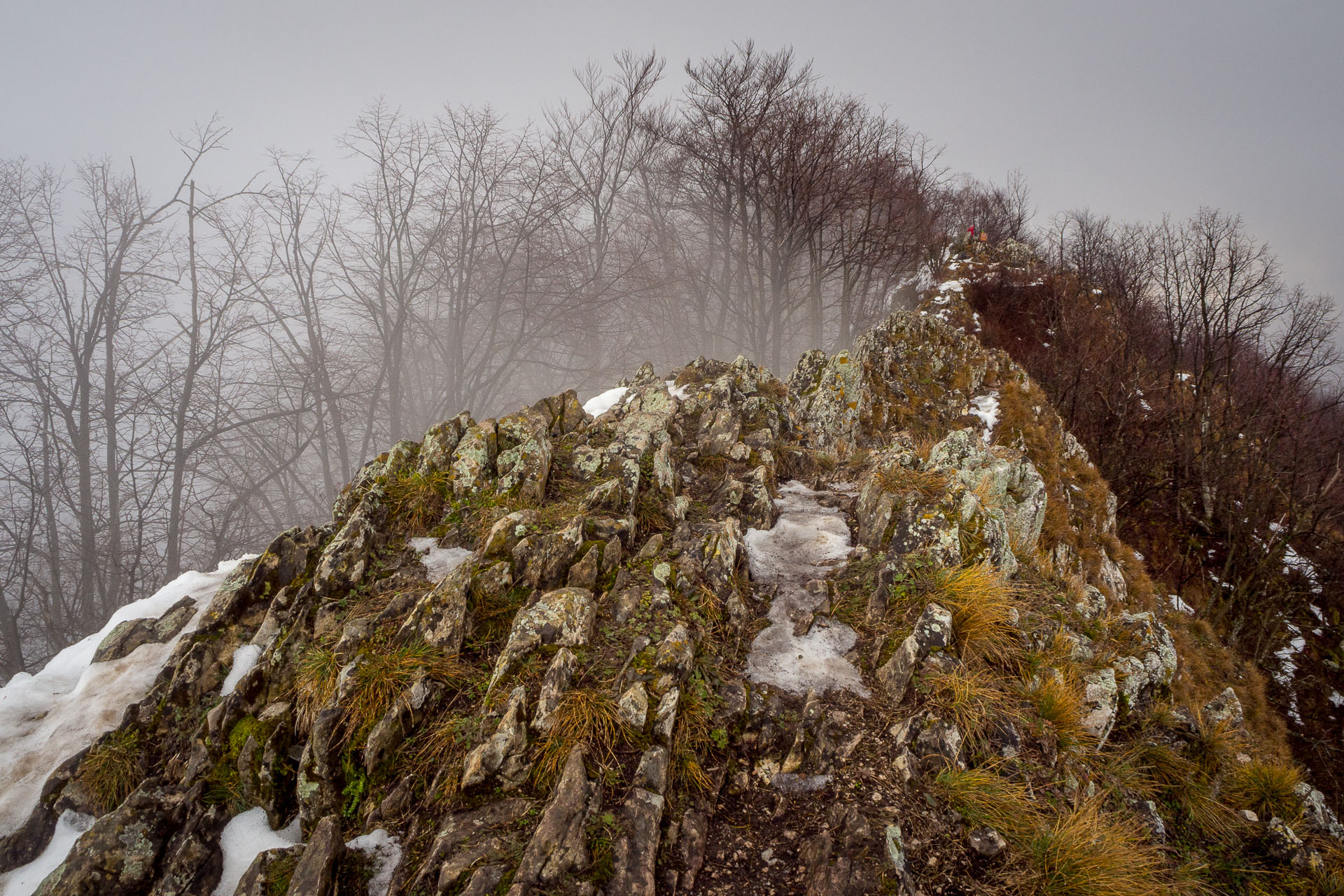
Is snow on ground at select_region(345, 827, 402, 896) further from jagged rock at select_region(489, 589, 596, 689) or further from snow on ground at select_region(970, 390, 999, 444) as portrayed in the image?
snow on ground at select_region(970, 390, 999, 444)

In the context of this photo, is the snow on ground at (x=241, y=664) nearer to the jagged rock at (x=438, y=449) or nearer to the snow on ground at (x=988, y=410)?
the jagged rock at (x=438, y=449)

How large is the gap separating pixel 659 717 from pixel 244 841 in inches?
114

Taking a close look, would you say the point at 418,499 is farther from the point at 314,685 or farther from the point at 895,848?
the point at 895,848

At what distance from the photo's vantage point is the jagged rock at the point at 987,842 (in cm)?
274

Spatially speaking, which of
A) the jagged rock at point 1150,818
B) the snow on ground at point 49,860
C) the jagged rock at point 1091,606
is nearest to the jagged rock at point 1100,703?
the jagged rock at point 1150,818

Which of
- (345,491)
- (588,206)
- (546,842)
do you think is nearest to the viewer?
(546,842)

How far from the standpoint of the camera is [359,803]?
318cm

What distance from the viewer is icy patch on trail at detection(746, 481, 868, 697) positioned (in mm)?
4008

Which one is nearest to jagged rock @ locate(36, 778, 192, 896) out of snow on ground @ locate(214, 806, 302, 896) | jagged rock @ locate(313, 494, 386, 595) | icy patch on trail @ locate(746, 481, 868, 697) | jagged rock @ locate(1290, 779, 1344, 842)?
snow on ground @ locate(214, 806, 302, 896)

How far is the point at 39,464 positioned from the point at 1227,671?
3273 cm

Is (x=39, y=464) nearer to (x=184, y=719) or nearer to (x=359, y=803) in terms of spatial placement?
(x=184, y=719)

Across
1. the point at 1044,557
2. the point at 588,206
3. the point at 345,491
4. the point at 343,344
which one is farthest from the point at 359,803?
the point at 343,344

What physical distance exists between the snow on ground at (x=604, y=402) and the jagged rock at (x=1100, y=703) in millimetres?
6736

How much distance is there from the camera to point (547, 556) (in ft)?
15.1
